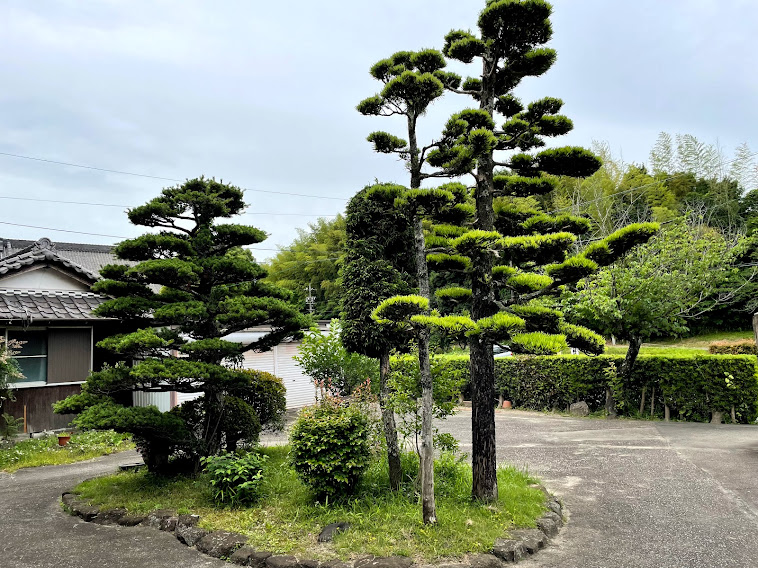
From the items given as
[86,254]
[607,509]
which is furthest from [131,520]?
[86,254]

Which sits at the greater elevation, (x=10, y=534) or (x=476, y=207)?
(x=476, y=207)

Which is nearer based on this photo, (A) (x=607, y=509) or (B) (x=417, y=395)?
(A) (x=607, y=509)

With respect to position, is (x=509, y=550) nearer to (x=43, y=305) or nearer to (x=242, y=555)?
(x=242, y=555)

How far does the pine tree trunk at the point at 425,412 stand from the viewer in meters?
4.15

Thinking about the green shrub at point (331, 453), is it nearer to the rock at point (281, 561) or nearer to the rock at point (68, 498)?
the rock at point (281, 561)

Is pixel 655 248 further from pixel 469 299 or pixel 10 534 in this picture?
pixel 10 534

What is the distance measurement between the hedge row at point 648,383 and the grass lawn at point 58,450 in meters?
6.05

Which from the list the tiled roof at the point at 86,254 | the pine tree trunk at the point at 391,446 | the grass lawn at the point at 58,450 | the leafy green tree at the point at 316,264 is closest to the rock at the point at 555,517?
the pine tree trunk at the point at 391,446

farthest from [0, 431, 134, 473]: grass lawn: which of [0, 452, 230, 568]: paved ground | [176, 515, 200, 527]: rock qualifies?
[176, 515, 200, 527]: rock

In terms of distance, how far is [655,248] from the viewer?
10.3m

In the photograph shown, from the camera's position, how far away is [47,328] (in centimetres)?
891

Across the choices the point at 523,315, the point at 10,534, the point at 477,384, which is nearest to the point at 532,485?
the point at 477,384

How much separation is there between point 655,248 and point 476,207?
676 centimetres

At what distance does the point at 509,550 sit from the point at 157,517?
3.24 m
